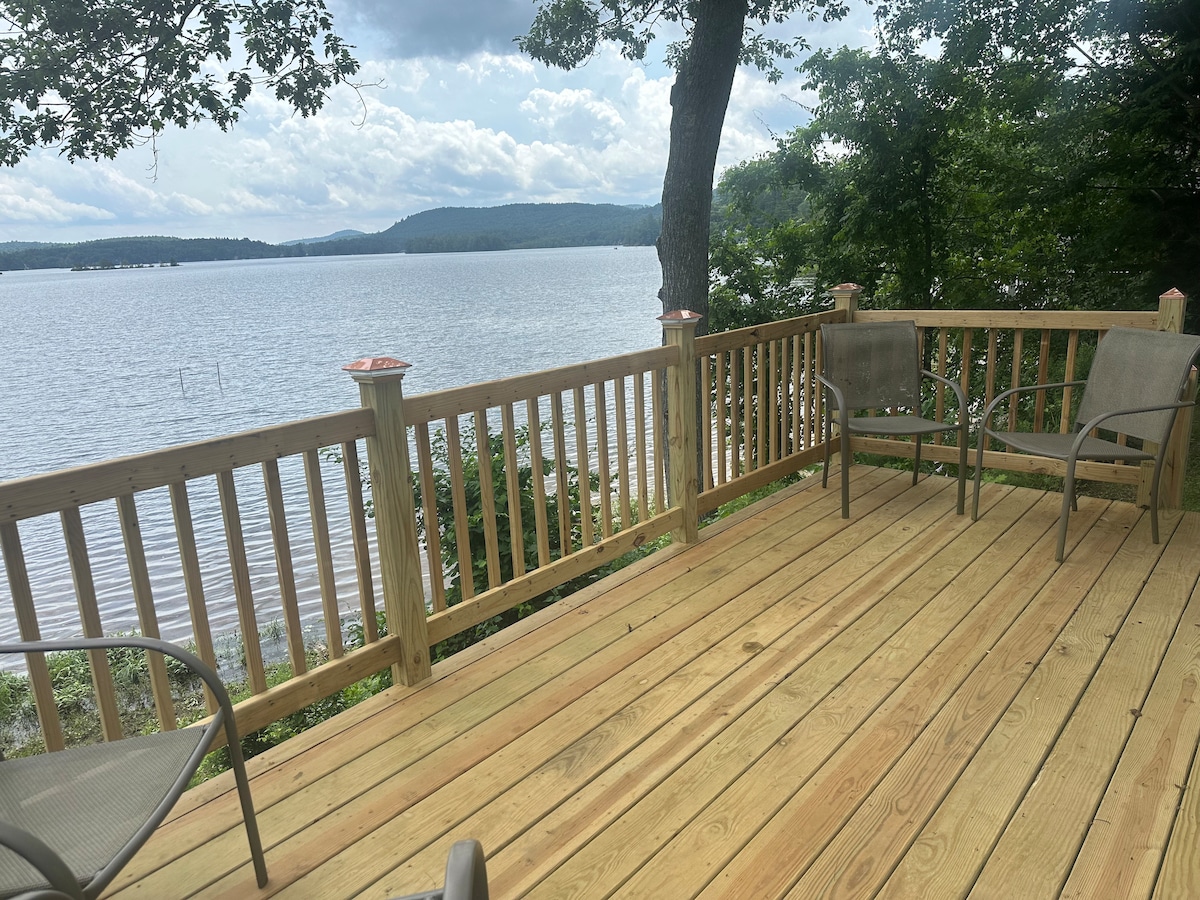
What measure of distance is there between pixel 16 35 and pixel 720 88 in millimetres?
5597

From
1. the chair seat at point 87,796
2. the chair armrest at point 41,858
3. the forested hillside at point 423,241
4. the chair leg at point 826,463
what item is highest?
the forested hillside at point 423,241

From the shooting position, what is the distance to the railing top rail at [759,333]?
388 centimetres

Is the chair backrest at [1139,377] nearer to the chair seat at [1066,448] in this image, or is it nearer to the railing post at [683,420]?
the chair seat at [1066,448]

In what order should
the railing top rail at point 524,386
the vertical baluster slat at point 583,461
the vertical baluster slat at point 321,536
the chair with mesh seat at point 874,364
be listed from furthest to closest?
the chair with mesh seat at point 874,364 → the vertical baluster slat at point 583,461 → the railing top rail at point 524,386 → the vertical baluster slat at point 321,536

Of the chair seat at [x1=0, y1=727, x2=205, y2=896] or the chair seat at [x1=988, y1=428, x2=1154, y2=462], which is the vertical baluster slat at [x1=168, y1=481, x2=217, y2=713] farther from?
the chair seat at [x1=988, y1=428, x2=1154, y2=462]

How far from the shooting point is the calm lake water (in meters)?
9.34

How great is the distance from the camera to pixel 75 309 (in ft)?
124

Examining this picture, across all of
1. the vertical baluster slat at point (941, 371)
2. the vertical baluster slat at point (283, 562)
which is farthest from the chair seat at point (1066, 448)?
the vertical baluster slat at point (283, 562)

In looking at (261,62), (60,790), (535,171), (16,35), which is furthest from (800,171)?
(535,171)

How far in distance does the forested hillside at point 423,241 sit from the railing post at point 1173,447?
16.0 meters

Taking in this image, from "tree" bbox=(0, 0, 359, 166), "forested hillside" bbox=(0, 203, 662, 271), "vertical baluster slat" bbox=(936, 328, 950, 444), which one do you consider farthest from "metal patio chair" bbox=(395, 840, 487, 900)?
"forested hillside" bbox=(0, 203, 662, 271)

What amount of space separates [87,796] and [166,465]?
828 mm

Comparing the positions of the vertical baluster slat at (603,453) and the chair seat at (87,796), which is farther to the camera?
the vertical baluster slat at (603,453)

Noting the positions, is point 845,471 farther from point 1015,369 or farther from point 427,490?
point 427,490
